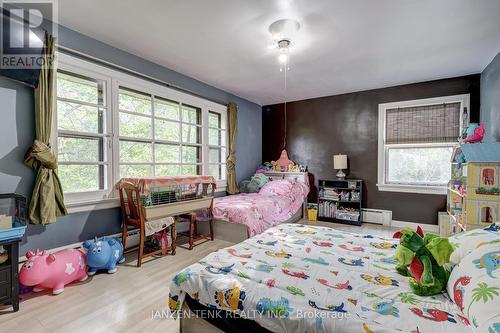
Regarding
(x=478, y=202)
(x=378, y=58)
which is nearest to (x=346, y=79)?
(x=378, y=58)

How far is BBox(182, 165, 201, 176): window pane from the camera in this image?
12.5 ft

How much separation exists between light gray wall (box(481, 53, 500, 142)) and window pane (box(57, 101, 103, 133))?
503cm

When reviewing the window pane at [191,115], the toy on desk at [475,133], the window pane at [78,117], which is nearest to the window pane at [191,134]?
the window pane at [191,115]

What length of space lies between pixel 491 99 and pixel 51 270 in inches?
216

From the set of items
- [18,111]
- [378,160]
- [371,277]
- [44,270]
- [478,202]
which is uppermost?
[18,111]

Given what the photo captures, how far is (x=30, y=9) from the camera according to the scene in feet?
6.98

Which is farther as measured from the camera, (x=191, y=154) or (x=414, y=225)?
(x=414, y=225)

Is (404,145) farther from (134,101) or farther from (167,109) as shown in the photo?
(134,101)

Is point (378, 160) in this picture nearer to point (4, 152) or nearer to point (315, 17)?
point (315, 17)

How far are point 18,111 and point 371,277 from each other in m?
3.19

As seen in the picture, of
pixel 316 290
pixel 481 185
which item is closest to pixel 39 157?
pixel 316 290

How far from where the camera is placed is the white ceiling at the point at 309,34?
207 cm

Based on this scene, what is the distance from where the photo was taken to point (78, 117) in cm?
261

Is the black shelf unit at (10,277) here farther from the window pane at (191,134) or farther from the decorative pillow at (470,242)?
the decorative pillow at (470,242)
